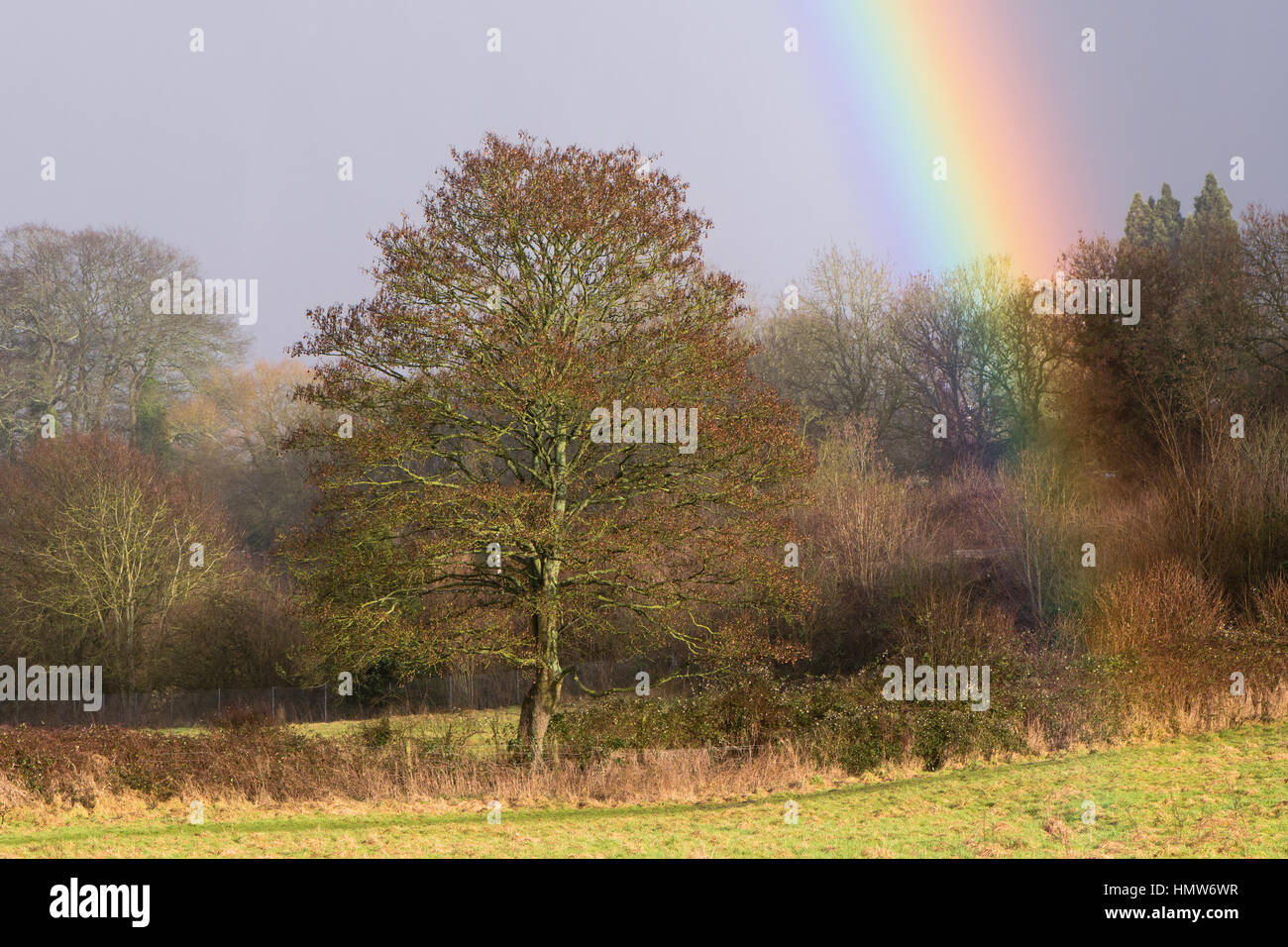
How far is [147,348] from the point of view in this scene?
175 feet

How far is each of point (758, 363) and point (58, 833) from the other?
40.0 m

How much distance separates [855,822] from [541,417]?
8628 millimetres

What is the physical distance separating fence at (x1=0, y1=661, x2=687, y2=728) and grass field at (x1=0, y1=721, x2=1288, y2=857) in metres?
16.1

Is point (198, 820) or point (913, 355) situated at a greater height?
point (913, 355)

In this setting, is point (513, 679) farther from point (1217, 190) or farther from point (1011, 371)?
point (1217, 190)

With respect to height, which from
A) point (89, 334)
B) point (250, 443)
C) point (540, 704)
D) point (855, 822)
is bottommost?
point (855, 822)

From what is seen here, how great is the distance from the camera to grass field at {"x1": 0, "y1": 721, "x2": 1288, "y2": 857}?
10.4 meters

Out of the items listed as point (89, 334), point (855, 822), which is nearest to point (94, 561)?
point (89, 334)

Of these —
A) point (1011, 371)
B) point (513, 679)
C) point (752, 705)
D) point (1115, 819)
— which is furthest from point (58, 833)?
point (1011, 371)

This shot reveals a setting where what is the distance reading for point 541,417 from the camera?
60.8ft

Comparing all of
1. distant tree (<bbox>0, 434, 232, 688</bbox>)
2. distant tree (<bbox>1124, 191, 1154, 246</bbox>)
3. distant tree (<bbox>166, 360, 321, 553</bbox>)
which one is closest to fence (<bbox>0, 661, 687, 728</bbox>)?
distant tree (<bbox>0, 434, 232, 688</bbox>)

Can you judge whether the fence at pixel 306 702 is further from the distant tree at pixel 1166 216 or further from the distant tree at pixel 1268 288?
the distant tree at pixel 1166 216

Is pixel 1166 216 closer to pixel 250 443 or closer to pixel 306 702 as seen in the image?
pixel 250 443
